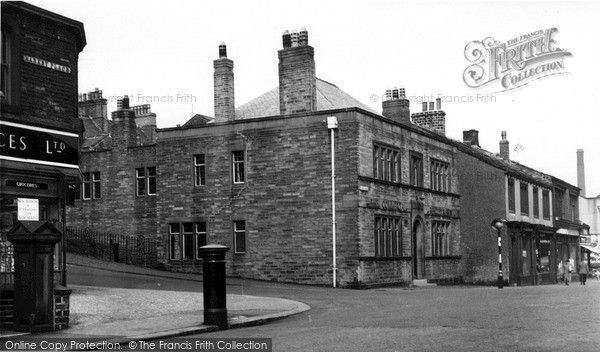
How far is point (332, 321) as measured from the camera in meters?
15.3

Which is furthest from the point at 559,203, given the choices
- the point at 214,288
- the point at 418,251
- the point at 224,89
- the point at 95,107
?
the point at 214,288

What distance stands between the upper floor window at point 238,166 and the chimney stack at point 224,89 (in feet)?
5.11

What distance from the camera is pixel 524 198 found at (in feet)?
142

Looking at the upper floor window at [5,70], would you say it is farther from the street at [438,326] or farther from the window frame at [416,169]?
the window frame at [416,169]

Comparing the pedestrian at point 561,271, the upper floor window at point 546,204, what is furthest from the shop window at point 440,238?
the upper floor window at point 546,204

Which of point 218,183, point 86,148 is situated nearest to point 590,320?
point 218,183

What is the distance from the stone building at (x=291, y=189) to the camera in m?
30.0

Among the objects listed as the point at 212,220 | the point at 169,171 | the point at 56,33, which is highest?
the point at 56,33

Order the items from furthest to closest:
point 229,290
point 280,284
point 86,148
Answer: point 86,148 < point 280,284 < point 229,290

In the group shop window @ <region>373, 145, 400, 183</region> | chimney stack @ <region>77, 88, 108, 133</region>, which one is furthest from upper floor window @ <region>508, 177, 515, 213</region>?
chimney stack @ <region>77, 88, 108, 133</region>

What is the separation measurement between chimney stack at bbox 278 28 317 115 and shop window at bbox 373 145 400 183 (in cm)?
323

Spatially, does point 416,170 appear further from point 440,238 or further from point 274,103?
point 274,103

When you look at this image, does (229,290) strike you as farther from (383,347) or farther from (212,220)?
(383,347)

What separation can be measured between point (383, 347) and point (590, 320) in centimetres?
493
